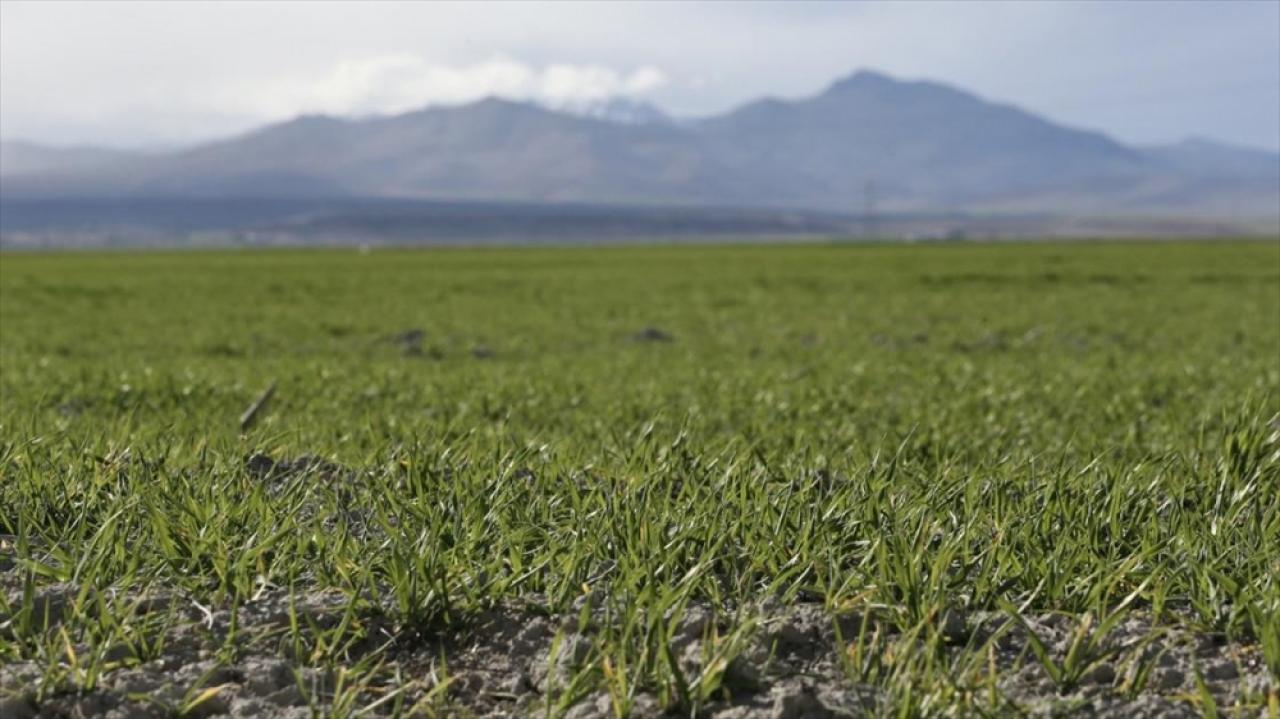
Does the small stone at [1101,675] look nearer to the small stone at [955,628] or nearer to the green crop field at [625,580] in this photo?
the green crop field at [625,580]

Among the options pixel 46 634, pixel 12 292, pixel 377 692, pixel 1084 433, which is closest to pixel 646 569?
pixel 377 692

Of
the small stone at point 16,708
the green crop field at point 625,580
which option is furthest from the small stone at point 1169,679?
the small stone at point 16,708

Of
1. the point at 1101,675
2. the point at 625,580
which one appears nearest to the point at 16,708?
the point at 625,580

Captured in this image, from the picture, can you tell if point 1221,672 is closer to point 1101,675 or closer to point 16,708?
point 1101,675

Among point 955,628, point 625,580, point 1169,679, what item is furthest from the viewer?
point 625,580

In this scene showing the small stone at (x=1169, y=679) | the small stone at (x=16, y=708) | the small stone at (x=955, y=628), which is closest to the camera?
the small stone at (x=16, y=708)

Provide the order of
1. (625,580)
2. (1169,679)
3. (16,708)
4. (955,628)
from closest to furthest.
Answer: (16,708) < (1169,679) < (955,628) < (625,580)

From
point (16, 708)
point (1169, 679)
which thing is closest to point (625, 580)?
point (1169, 679)

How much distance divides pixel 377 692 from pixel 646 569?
2.95ft

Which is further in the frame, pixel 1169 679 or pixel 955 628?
pixel 955 628

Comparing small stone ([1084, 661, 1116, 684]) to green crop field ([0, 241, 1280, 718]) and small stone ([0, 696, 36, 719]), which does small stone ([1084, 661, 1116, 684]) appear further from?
small stone ([0, 696, 36, 719])

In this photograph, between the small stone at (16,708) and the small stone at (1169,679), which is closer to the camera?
the small stone at (16,708)

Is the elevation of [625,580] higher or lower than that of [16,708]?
higher

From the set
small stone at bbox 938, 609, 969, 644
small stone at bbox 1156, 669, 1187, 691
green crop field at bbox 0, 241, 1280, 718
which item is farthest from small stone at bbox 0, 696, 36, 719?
small stone at bbox 1156, 669, 1187, 691
